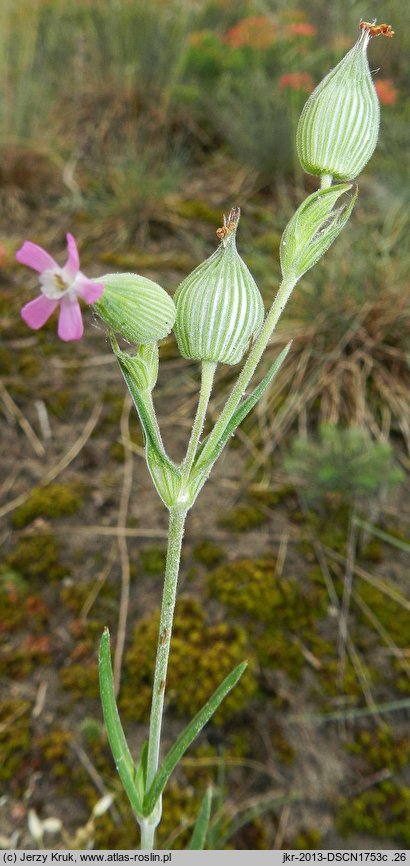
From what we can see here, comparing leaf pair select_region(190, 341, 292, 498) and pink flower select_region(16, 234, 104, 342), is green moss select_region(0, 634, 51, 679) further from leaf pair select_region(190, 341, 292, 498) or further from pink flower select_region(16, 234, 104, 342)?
pink flower select_region(16, 234, 104, 342)

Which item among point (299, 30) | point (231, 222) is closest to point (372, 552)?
point (231, 222)

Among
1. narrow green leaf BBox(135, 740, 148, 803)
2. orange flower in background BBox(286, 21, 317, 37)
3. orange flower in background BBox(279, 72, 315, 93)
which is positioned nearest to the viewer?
narrow green leaf BBox(135, 740, 148, 803)

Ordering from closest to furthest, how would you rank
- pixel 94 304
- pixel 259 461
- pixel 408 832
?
pixel 94 304, pixel 408 832, pixel 259 461

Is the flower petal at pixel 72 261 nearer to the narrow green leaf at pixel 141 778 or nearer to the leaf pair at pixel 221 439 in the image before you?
the leaf pair at pixel 221 439

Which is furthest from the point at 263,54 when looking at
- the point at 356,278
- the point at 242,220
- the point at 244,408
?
the point at 244,408

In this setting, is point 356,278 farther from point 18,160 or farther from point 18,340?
point 18,160

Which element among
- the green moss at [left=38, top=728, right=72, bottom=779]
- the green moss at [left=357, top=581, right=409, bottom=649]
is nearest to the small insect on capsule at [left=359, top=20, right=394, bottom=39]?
the green moss at [left=357, top=581, right=409, bottom=649]
